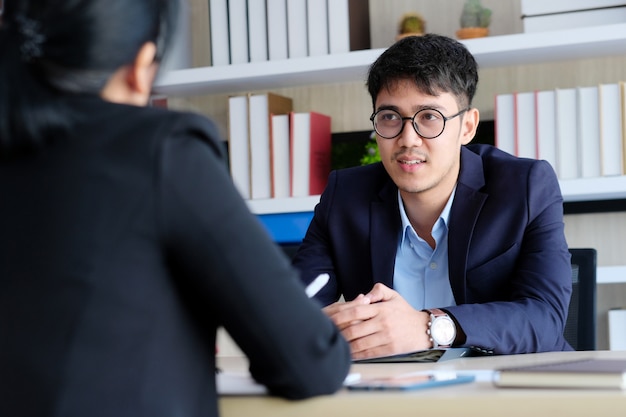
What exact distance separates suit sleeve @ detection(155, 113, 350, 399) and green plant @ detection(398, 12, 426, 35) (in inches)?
79.9

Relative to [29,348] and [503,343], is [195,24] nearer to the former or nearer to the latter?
[503,343]

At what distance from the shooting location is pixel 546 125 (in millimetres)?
2670

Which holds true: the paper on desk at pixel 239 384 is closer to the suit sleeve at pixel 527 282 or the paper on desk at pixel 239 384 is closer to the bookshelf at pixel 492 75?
the suit sleeve at pixel 527 282

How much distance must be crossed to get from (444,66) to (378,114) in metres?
0.19

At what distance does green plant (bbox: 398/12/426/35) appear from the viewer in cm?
278

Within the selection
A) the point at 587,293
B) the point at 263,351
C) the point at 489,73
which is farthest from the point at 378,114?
the point at 263,351

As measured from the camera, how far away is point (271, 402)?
951 millimetres

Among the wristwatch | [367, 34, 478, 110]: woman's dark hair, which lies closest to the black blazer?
the wristwatch

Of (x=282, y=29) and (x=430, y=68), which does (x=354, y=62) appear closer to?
(x=282, y=29)

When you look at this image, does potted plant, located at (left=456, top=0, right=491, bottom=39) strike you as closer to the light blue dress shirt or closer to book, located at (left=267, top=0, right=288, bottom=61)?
book, located at (left=267, top=0, right=288, bottom=61)

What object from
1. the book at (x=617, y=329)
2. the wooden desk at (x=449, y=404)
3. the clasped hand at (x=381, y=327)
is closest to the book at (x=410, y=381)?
the wooden desk at (x=449, y=404)

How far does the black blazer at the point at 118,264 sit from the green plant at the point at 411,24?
6.72ft

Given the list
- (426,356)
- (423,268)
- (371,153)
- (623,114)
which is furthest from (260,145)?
(426,356)

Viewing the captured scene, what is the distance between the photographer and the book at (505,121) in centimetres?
270
